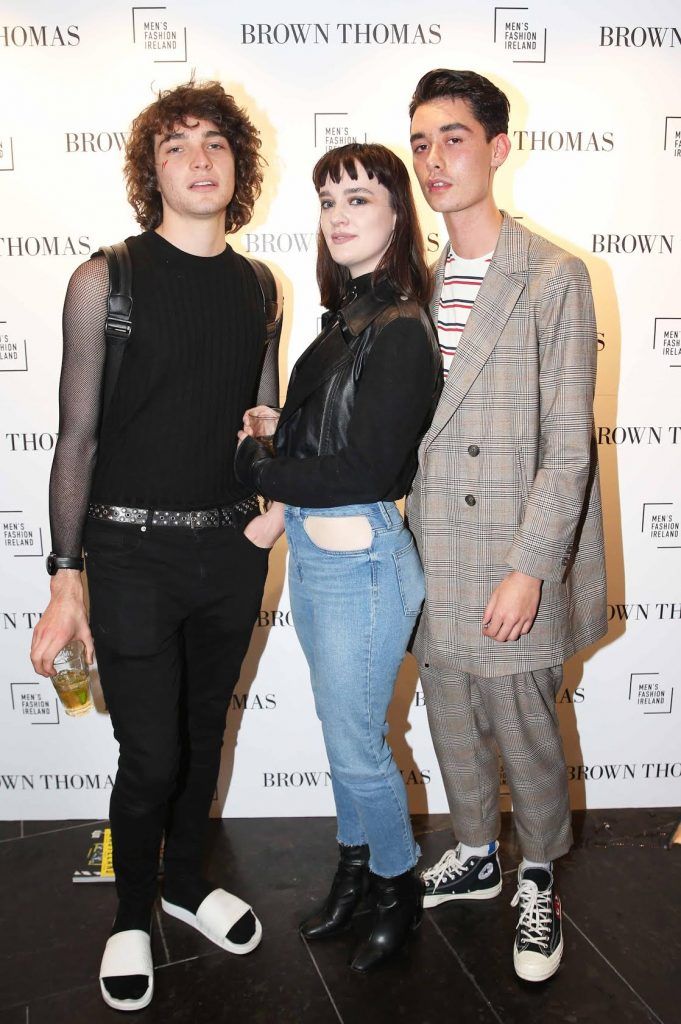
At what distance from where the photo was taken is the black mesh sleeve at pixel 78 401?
181cm

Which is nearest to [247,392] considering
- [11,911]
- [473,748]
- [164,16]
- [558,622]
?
[558,622]

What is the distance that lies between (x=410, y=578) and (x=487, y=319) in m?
0.59

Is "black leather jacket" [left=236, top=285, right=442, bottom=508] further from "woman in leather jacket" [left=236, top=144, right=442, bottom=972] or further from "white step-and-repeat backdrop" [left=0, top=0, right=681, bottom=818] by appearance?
"white step-and-repeat backdrop" [left=0, top=0, right=681, bottom=818]

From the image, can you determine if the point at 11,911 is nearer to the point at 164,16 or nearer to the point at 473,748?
the point at 473,748

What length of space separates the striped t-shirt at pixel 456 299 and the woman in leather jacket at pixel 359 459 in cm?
15

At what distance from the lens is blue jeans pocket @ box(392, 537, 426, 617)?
6.12ft

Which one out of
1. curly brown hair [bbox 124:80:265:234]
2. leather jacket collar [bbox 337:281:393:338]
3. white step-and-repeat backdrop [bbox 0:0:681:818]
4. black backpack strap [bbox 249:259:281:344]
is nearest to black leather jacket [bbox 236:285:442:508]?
leather jacket collar [bbox 337:281:393:338]

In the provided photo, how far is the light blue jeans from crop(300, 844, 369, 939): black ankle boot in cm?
19

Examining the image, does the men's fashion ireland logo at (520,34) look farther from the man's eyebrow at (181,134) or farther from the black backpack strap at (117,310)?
the black backpack strap at (117,310)

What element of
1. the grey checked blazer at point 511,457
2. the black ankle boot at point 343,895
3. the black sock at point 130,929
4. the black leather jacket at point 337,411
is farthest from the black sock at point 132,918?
the black leather jacket at point 337,411

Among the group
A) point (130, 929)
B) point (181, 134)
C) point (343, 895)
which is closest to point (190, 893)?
point (130, 929)

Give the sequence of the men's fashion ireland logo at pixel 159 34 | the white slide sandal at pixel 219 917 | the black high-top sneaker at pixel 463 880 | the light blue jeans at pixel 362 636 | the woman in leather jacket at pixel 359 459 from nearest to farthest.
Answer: the woman in leather jacket at pixel 359 459 → the light blue jeans at pixel 362 636 → the white slide sandal at pixel 219 917 → the black high-top sneaker at pixel 463 880 → the men's fashion ireland logo at pixel 159 34

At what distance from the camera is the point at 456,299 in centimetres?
200

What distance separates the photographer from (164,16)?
2.48 metres
